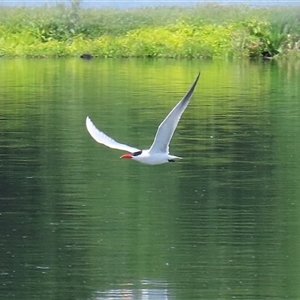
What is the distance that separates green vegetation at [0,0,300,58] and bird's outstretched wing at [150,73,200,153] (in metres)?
32.6

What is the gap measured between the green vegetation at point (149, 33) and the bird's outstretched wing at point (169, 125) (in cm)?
3257

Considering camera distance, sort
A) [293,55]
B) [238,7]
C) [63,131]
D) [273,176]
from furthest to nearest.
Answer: [238,7], [293,55], [63,131], [273,176]

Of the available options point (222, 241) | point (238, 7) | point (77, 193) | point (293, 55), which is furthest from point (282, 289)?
point (238, 7)

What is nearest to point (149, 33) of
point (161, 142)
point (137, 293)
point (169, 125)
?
point (161, 142)

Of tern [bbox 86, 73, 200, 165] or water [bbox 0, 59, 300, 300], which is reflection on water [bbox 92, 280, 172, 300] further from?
tern [bbox 86, 73, 200, 165]

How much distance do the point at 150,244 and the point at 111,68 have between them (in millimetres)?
27667

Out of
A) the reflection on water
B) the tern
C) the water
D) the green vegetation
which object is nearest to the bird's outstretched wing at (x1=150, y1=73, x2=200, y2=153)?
the tern

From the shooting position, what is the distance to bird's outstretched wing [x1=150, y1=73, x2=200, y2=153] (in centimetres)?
1345

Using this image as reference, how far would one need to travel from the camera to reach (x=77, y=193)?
17125mm

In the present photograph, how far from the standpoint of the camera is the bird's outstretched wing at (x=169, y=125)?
13445 millimetres

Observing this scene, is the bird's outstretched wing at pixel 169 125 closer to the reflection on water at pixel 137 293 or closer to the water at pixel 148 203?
the water at pixel 148 203

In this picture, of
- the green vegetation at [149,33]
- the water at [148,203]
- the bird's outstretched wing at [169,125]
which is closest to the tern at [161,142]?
the bird's outstretched wing at [169,125]

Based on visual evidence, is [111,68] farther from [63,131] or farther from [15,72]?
[63,131]

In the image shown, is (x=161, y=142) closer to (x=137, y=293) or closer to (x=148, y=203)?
(x=148, y=203)
